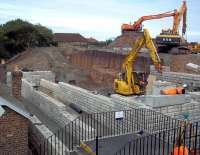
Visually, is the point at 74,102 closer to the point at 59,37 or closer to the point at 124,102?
the point at 124,102

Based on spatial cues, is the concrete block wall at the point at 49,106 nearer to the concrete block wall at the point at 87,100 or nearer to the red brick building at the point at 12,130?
the concrete block wall at the point at 87,100

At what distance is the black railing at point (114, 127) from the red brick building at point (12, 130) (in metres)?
0.91

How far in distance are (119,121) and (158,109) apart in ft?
5.20

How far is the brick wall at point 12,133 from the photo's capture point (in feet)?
30.8

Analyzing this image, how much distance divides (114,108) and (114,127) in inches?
60.6

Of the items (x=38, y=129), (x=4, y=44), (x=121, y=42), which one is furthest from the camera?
(x=121, y=42)

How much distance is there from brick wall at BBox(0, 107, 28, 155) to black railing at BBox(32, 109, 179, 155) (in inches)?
35.0

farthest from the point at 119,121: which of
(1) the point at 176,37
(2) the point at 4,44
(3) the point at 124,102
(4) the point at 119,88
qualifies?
(2) the point at 4,44

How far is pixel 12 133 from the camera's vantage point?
9578 millimetres

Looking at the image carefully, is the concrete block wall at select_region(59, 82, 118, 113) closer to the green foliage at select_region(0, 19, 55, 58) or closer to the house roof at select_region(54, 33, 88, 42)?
the green foliage at select_region(0, 19, 55, 58)

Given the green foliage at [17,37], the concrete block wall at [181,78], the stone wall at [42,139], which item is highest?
the green foliage at [17,37]

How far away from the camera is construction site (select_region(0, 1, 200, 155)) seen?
880 cm

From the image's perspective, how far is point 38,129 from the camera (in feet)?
37.0

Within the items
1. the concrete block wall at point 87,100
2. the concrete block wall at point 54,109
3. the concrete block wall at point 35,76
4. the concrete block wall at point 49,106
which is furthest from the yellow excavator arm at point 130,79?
the concrete block wall at point 35,76
